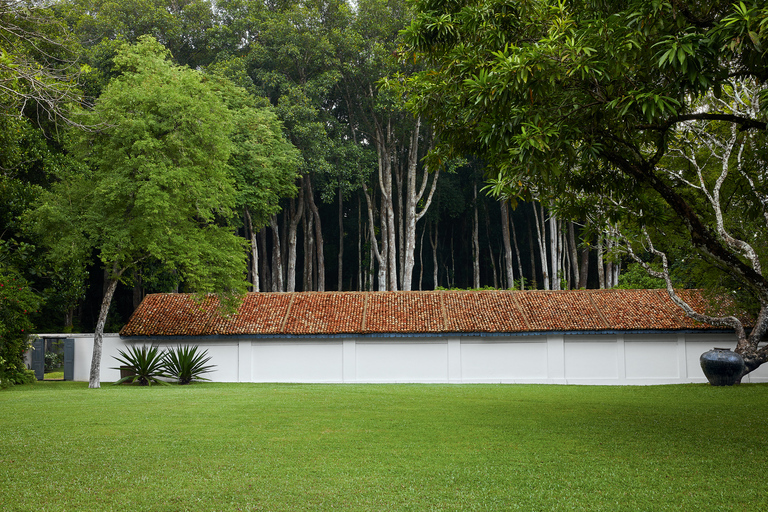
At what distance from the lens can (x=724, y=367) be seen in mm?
18422

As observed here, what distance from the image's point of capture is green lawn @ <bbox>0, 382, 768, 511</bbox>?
5.48 m

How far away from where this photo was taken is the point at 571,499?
17.9 ft

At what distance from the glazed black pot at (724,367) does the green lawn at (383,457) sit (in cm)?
629

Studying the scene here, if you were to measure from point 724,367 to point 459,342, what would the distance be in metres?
8.79

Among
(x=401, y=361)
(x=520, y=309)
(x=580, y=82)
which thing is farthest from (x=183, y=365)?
(x=580, y=82)

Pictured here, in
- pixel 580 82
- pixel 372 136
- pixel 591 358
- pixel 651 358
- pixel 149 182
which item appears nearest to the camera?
pixel 580 82

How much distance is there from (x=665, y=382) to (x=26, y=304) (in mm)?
22274

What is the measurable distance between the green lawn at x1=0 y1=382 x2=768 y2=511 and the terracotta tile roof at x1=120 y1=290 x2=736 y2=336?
10.7 meters

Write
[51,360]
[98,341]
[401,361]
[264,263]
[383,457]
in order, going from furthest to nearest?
[264,263] < [51,360] < [401,361] < [98,341] < [383,457]

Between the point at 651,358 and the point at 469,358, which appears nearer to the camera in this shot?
the point at 651,358

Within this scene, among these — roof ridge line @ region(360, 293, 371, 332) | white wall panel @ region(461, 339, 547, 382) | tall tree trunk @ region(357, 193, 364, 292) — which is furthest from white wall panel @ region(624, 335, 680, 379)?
tall tree trunk @ region(357, 193, 364, 292)

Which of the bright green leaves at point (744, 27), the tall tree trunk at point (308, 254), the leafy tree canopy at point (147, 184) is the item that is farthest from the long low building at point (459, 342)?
the bright green leaves at point (744, 27)

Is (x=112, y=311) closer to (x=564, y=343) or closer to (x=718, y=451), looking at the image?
(x=564, y=343)

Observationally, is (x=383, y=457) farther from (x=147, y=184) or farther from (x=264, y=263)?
(x=264, y=263)
